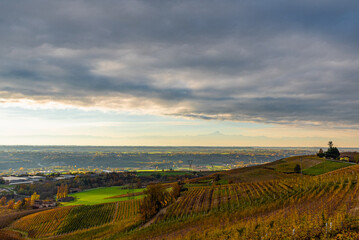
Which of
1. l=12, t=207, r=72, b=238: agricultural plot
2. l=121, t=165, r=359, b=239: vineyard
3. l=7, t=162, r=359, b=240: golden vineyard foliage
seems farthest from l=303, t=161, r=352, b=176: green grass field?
l=12, t=207, r=72, b=238: agricultural plot

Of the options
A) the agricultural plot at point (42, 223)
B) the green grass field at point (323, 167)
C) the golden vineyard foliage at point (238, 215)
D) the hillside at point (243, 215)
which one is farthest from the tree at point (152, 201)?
the green grass field at point (323, 167)

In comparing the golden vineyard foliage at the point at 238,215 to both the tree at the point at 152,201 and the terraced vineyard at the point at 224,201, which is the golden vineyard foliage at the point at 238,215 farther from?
the tree at the point at 152,201

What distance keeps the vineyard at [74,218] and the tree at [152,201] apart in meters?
13.5

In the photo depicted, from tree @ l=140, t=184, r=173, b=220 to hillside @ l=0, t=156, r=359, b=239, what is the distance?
368cm

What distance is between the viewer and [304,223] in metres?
27.4

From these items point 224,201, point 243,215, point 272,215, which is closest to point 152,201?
point 224,201

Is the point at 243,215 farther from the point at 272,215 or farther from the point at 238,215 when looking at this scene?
the point at 272,215

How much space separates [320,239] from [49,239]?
3603 inches

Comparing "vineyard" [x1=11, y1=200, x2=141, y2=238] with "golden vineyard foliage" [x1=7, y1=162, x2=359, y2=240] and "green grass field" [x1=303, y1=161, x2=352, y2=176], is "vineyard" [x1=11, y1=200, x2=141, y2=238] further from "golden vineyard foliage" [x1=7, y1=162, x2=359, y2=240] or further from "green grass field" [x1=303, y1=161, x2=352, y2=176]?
"green grass field" [x1=303, y1=161, x2=352, y2=176]

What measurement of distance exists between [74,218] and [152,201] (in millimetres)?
48465

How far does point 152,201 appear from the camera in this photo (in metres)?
86.8

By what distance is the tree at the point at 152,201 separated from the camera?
81869 mm

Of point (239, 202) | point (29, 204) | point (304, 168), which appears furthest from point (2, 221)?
point (304, 168)

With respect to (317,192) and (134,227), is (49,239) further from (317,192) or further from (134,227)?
(317,192)
